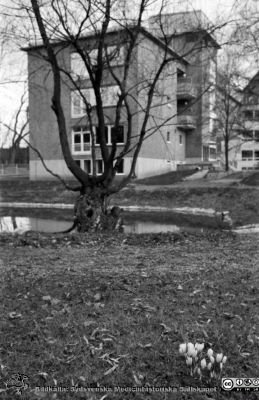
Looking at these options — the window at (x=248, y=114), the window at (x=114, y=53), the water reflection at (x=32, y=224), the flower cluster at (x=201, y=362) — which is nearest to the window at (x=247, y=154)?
the window at (x=248, y=114)

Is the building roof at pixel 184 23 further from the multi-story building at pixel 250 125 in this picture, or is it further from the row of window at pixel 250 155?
the row of window at pixel 250 155

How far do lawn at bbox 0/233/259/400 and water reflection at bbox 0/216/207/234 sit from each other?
6850mm

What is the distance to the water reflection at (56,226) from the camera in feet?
42.9

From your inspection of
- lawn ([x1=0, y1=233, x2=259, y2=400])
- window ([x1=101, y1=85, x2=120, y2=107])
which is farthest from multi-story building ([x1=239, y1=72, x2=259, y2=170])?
lawn ([x1=0, y1=233, x2=259, y2=400])

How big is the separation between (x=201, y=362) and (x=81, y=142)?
3324cm

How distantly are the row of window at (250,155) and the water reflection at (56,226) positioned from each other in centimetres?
4165

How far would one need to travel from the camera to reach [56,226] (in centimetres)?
1427

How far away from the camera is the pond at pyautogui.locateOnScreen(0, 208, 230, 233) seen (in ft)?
43.9

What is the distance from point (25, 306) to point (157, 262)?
2.30m

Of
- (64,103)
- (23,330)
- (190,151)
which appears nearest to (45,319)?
(23,330)

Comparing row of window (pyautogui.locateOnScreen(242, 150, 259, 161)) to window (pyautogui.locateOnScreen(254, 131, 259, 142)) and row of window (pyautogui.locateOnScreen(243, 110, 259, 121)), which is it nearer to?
window (pyautogui.locateOnScreen(254, 131, 259, 142))

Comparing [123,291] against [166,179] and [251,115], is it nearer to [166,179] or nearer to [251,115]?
[166,179]

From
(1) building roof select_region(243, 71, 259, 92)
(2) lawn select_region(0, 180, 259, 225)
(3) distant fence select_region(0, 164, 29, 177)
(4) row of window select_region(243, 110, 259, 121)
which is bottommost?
(2) lawn select_region(0, 180, 259, 225)

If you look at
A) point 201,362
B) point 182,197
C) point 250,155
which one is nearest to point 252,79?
point 182,197
